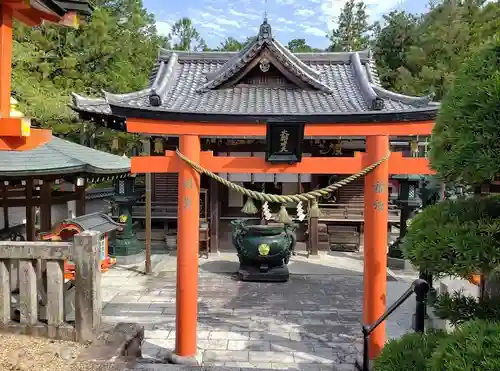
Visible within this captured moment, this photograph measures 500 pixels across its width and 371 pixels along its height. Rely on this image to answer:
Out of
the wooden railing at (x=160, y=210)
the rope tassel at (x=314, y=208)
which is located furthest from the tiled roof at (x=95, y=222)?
the rope tassel at (x=314, y=208)

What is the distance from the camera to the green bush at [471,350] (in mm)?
1748

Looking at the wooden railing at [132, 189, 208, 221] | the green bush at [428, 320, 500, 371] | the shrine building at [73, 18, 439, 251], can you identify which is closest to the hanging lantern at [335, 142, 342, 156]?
the shrine building at [73, 18, 439, 251]

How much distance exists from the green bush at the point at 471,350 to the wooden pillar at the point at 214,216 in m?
11.7

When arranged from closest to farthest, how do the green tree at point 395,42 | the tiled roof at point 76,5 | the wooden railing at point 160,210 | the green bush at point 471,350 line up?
1. the green bush at point 471,350
2. the tiled roof at point 76,5
3. the wooden railing at point 160,210
4. the green tree at point 395,42

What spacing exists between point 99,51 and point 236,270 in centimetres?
1404

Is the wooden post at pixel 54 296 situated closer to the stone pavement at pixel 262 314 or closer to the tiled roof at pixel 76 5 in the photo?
the stone pavement at pixel 262 314

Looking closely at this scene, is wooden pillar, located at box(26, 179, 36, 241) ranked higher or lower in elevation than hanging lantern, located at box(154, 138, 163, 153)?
lower

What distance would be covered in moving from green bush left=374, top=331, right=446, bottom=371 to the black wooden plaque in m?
3.41

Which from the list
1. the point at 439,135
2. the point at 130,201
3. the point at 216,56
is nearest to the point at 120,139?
the point at 130,201

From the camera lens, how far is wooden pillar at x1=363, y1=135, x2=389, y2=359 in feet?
19.5

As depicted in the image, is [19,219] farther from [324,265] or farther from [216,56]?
[324,265]

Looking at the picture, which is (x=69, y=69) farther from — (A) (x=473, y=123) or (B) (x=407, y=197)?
(A) (x=473, y=123)

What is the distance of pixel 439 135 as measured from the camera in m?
2.55

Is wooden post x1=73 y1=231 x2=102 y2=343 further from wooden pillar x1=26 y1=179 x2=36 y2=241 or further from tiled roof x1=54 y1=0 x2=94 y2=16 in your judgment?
wooden pillar x1=26 y1=179 x2=36 y2=241
